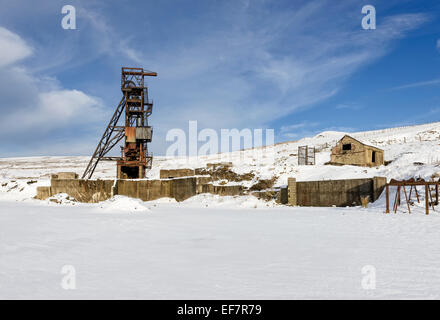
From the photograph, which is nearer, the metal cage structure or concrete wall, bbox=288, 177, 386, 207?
concrete wall, bbox=288, 177, 386, 207

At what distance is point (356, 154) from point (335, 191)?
1541 centimetres

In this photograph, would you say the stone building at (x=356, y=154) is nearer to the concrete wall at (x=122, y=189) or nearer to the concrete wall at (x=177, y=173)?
the concrete wall at (x=177, y=173)

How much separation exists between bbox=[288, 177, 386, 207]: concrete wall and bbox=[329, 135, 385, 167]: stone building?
14516 mm

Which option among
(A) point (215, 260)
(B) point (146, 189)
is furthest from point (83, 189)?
(A) point (215, 260)

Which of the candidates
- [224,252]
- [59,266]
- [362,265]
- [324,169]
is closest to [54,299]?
[59,266]

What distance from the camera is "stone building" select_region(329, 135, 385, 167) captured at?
36000 mm

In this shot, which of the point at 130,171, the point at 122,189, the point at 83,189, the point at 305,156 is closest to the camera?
the point at 83,189

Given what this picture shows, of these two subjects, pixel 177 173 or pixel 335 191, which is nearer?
pixel 335 191

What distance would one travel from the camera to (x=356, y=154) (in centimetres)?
3659

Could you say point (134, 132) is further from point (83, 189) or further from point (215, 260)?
point (215, 260)

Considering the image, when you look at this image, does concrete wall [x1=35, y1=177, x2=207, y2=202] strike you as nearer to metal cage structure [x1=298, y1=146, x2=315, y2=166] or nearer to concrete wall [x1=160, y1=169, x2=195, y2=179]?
concrete wall [x1=160, y1=169, x2=195, y2=179]

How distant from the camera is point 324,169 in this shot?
108 feet

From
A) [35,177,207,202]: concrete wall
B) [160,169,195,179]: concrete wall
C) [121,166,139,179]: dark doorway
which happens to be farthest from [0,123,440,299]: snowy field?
[121,166,139,179]: dark doorway

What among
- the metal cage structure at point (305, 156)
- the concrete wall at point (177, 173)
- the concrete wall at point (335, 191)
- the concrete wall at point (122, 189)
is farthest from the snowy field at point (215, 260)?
the metal cage structure at point (305, 156)
